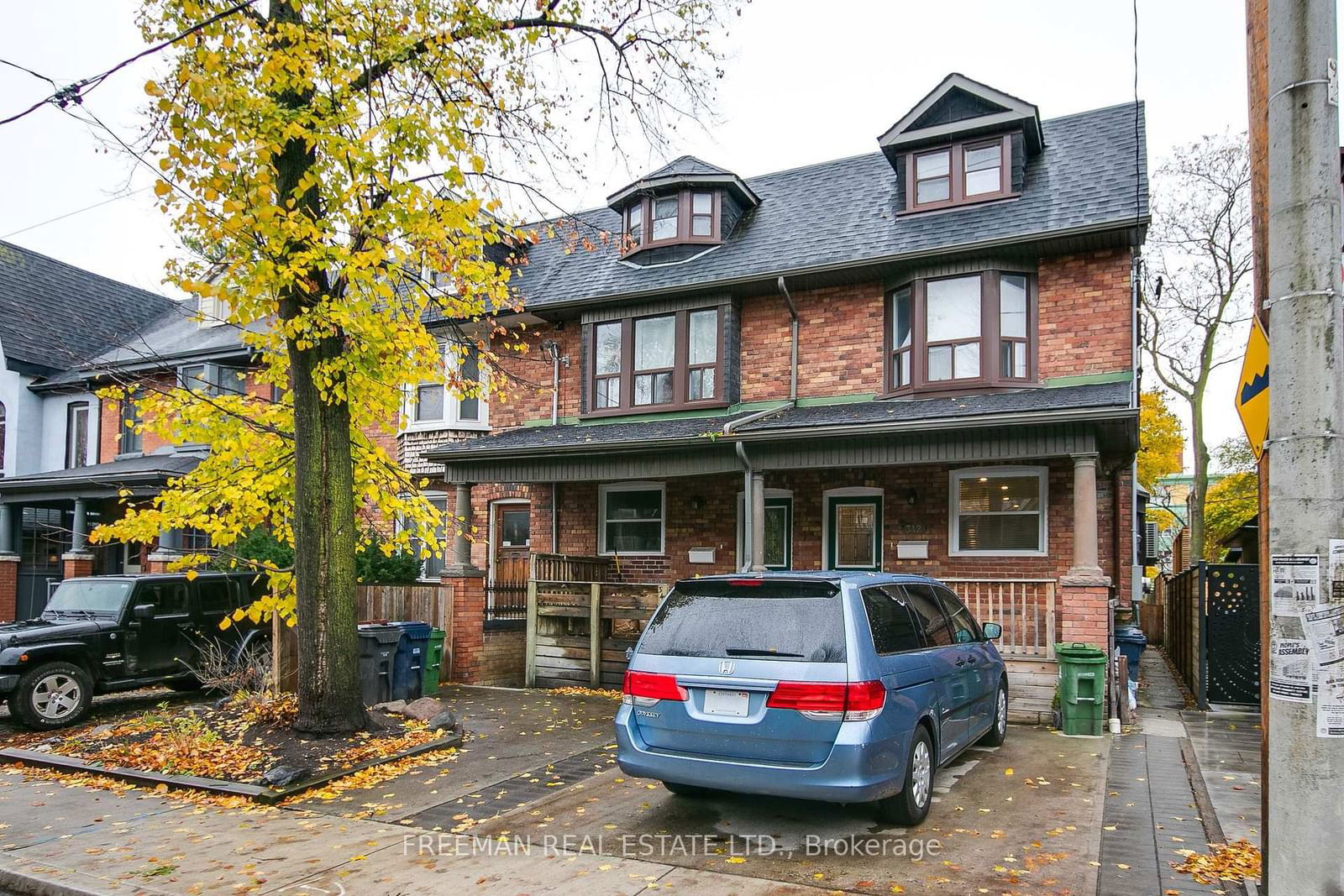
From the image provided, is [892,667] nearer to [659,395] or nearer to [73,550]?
[659,395]

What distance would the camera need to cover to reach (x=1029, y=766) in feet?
26.5

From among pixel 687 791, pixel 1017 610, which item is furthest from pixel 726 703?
pixel 1017 610

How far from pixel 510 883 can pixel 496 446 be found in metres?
9.98

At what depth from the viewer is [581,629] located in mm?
14266

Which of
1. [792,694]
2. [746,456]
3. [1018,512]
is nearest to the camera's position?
[792,694]

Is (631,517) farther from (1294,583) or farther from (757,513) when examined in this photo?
(1294,583)

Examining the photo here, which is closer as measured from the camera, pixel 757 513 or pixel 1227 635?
pixel 1227 635

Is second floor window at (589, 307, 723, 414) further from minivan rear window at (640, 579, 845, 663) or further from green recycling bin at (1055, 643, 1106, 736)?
minivan rear window at (640, 579, 845, 663)

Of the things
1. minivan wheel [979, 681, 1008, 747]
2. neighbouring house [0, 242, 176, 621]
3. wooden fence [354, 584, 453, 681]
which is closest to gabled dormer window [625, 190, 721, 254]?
wooden fence [354, 584, 453, 681]

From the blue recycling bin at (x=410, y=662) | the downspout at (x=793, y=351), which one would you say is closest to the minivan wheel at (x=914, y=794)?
the blue recycling bin at (x=410, y=662)

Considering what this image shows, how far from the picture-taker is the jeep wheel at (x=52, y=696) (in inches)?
403

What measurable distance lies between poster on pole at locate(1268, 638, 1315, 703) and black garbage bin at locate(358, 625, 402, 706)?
30.4 feet

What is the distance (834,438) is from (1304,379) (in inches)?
312

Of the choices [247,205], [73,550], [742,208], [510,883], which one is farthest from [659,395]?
[73,550]
